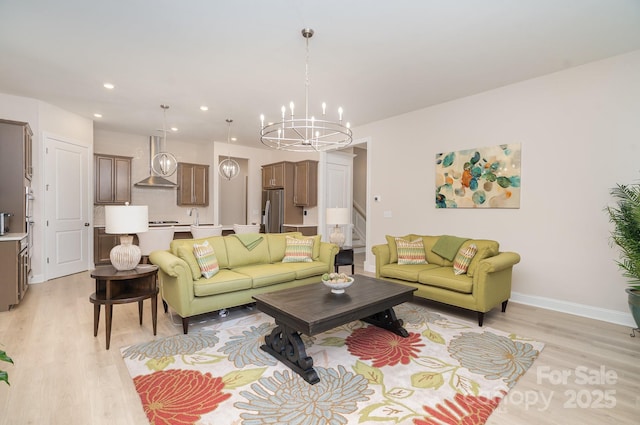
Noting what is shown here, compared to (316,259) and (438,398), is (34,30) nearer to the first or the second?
(316,259)

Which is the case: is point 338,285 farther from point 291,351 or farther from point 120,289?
point 120,289

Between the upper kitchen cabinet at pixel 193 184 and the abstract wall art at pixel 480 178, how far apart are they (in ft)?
18.4

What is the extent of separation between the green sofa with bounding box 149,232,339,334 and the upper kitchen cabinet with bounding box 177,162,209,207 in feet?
13.5

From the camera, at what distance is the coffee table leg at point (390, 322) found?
2953 mm

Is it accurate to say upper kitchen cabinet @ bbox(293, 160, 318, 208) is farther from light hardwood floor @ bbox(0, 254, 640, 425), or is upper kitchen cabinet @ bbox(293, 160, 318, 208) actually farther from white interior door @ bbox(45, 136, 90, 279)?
white interior door @ bbox(45, 136, 90, 279)

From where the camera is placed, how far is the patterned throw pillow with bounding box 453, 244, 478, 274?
3.52 meters

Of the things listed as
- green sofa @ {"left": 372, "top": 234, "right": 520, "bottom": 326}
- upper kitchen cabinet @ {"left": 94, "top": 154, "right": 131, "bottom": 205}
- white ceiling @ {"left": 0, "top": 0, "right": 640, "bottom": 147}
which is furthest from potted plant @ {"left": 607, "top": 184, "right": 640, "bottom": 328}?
upper kitchen cabinet @ {"left": 94, "top": 154, "right": 131, "bottom": 205}

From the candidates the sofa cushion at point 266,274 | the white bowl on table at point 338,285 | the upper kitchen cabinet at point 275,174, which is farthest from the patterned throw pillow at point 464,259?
the upper kitchen cabinet at point 275,174

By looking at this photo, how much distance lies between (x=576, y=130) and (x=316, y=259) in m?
3.59

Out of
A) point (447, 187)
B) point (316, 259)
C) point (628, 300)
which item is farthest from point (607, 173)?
point (316, 259)

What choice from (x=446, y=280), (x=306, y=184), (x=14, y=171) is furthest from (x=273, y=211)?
(x=446, y=280)

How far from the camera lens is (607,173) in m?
3.40

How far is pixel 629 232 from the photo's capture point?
2.99 metres

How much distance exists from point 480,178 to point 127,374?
4.59 metres
